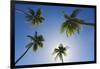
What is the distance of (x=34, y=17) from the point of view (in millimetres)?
2146

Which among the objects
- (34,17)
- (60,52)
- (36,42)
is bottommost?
(60,52)

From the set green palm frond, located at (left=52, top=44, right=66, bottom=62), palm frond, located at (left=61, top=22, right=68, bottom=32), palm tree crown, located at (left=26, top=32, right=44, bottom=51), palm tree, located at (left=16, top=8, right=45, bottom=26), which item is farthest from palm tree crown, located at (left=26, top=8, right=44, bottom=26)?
green palm frond, located at (left=52, top=44, right=66, bottom=62)

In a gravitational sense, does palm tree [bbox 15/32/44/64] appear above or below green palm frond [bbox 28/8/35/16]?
below

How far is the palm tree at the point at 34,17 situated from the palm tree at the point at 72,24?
27cm

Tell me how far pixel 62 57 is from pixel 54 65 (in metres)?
0.13

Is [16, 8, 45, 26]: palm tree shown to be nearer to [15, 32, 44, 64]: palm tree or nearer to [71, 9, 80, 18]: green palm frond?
[15, 32, 44, 64]: palm tree

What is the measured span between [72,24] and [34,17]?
1.48 feet

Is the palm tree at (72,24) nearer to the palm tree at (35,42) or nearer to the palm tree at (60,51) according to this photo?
the palm tree at (60,51)

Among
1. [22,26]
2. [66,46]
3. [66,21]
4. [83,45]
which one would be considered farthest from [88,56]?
[22,26]

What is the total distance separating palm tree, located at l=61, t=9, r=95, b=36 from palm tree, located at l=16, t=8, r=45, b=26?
27 centimetres

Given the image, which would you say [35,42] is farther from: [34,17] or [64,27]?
[64,27]

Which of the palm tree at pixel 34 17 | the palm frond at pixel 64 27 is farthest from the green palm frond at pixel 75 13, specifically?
the palm tree at pixel 34 17

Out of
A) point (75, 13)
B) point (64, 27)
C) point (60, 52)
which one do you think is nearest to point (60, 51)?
point (60, 52)

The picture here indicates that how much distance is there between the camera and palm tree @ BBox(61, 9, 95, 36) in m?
2.26
